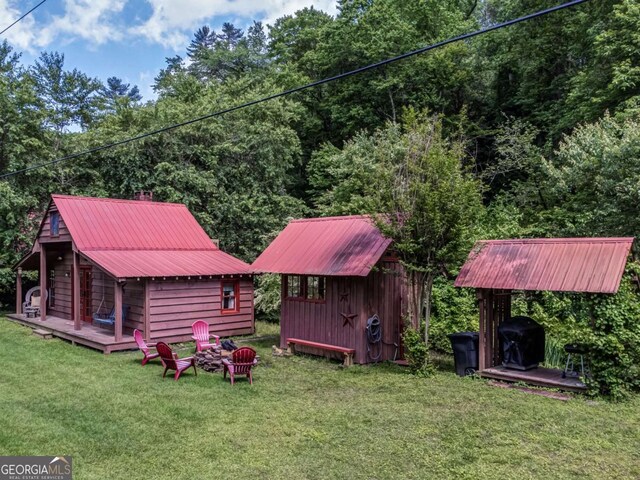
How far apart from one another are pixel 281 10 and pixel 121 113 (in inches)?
637

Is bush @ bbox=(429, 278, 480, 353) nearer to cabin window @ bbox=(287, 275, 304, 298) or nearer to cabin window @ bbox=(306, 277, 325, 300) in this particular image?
cabin window @ bbox=(306, 277, 325, 300)

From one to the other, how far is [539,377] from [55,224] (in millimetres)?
14735

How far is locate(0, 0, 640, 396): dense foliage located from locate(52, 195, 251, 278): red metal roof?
2.83 metres

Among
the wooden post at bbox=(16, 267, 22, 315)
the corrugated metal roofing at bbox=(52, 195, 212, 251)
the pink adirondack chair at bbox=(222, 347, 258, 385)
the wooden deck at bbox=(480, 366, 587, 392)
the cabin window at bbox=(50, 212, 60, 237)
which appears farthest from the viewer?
the wooden post at bbox=(16, 267, 22, 315)

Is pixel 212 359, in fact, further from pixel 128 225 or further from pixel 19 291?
pixel 19 291

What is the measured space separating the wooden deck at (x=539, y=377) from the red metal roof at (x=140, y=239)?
Answer: 28.1 feet

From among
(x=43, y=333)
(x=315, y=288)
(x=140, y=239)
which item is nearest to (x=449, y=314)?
(x=315, y=288)

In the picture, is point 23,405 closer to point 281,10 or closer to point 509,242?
point 509,242

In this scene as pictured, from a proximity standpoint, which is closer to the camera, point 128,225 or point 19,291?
point 128,225

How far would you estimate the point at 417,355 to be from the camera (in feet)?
36.0

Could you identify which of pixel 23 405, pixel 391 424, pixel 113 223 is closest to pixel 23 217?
pixel 113 223

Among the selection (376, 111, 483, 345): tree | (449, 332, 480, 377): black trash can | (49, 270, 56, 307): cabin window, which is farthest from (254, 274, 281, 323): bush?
(449, 332, 480, 377): black trash can

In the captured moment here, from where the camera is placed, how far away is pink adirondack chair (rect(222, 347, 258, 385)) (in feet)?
33.2

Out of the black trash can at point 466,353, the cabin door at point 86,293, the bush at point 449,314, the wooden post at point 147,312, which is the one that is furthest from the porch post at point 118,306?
the black trash can at point 466,353
